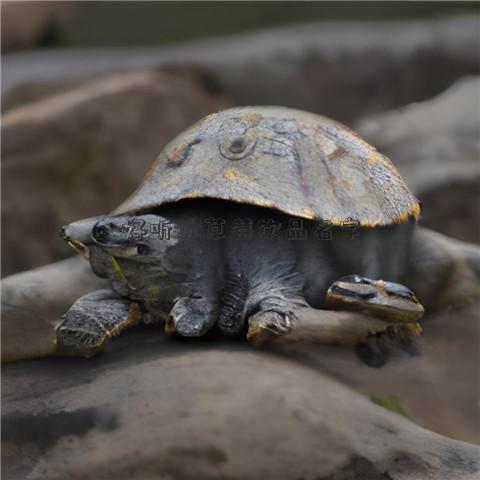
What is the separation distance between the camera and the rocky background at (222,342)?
122cm

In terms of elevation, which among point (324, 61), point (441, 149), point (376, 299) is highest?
point (324, 61)

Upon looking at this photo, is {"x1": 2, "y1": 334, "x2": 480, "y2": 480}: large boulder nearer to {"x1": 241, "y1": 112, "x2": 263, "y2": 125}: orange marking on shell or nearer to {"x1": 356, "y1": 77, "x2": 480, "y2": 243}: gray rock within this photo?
{"x1": 241, "y1": 112, "x2": 263, "y2": 125}: orange marking on shell

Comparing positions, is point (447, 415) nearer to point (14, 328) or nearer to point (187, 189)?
point (187, 189)

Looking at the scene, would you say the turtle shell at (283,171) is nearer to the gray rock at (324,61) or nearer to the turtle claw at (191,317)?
A: the turtle claw at (191,317)

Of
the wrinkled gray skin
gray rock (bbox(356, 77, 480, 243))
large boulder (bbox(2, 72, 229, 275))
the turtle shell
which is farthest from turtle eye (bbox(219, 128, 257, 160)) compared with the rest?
gray rock (bbox(356, 77, 480, 243))

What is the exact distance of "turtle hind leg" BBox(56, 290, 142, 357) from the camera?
1346 millimetres

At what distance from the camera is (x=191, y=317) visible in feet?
4.47

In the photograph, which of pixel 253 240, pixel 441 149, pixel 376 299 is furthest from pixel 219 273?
pixel 441 149

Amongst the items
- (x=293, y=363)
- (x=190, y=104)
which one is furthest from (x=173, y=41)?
(x=293, y=363)

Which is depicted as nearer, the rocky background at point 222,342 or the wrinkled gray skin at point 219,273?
the rocky background at point 222,342

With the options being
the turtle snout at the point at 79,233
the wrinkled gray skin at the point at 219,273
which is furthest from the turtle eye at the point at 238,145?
the turtle snout at the point at 79,233

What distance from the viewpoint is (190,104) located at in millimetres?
3055

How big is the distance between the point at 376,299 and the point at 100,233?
541 mm

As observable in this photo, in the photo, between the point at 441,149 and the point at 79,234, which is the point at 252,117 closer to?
the point at 79,234
